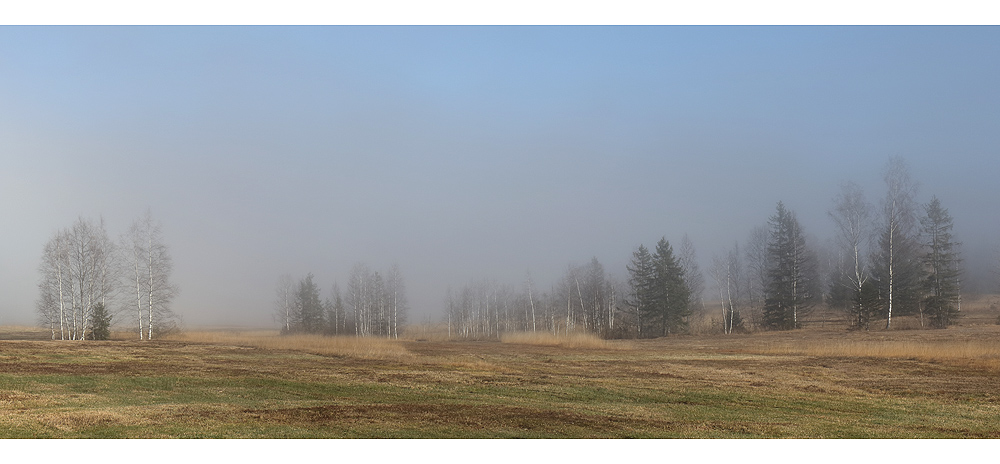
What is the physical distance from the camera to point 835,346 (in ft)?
119

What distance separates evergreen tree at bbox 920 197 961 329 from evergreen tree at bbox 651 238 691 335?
2008 centimetres

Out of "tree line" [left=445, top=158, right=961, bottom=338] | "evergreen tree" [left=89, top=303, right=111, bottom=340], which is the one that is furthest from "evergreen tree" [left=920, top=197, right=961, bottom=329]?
"evergreen tree" [left=89, top=303, right=111, bottom=340]

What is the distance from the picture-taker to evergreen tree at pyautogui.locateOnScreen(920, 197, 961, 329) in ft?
171

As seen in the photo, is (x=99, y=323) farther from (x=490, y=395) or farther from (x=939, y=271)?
(x=939, y=271)

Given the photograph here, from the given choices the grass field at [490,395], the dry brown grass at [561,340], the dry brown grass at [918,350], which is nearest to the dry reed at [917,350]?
the dry brown grass at [918,350]

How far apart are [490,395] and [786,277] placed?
53.6m

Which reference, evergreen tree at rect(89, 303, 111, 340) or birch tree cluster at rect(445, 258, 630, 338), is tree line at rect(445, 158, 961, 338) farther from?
evergreen tree at rect(89, 303, 111, 340)

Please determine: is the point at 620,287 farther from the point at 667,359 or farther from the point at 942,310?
the point at 667,359

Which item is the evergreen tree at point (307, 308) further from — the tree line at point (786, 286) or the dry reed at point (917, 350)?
the dry reed at point (917, 350)

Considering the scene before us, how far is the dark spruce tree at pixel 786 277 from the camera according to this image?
199 feet

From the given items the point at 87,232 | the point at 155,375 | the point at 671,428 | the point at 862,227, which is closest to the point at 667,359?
the point at 671,428

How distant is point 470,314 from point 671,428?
7645 cm

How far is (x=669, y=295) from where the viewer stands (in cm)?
6475

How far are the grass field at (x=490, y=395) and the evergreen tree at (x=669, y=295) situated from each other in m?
32.4
